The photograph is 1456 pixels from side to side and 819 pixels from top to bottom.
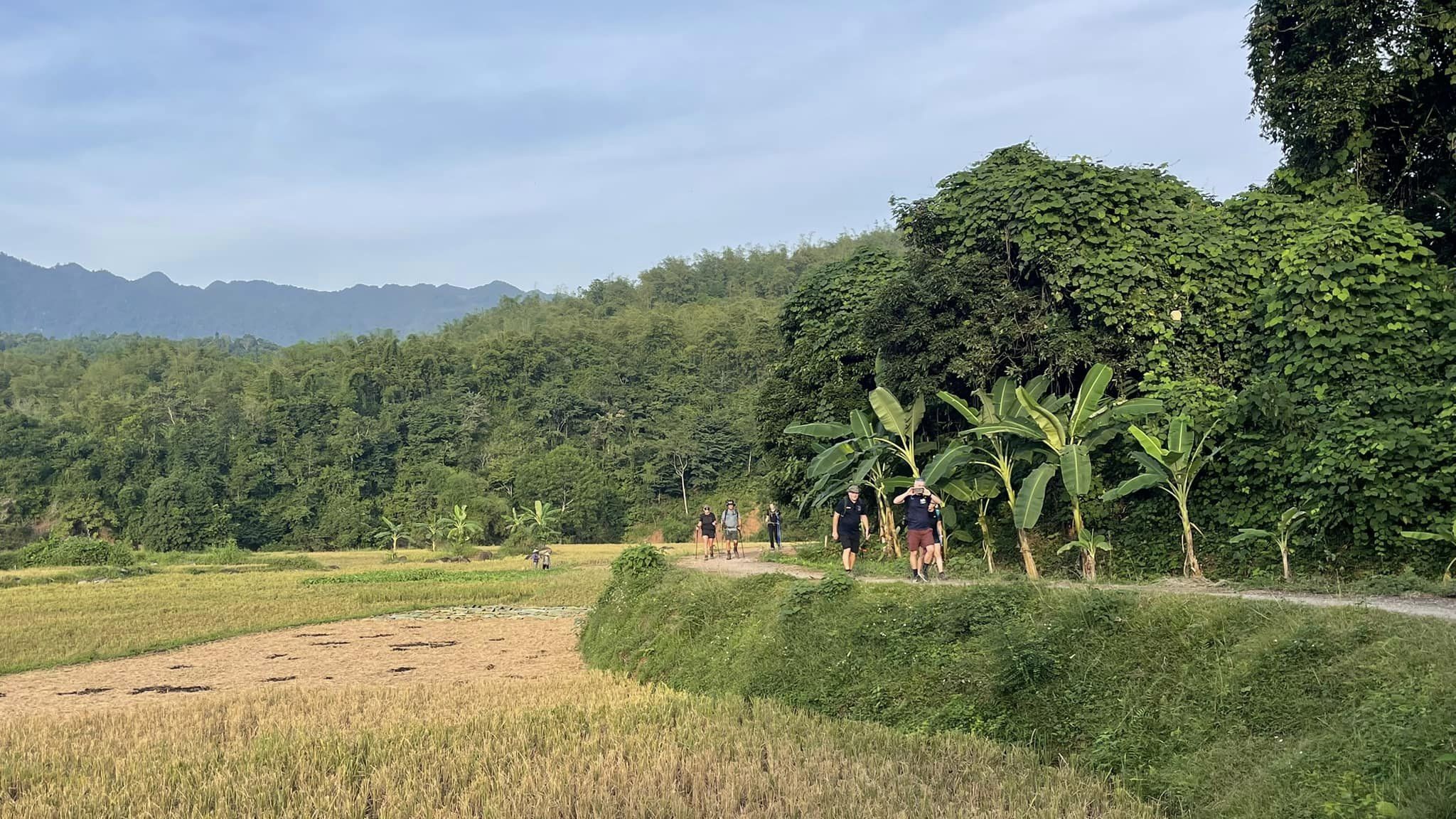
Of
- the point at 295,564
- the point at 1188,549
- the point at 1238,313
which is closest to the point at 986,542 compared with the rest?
the point at 1188,549

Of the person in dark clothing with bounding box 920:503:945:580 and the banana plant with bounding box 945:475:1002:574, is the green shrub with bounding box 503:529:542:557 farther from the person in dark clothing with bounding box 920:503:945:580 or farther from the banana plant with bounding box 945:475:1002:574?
the person in dark clothing with bounding box 920:503:945:580

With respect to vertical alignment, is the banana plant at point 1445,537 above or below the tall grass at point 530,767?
above

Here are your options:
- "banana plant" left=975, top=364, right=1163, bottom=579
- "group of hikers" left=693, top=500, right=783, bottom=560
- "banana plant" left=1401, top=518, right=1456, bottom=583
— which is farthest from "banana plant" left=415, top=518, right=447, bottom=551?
"banana plant" left=1401, top=518, right=1456, bottom=583

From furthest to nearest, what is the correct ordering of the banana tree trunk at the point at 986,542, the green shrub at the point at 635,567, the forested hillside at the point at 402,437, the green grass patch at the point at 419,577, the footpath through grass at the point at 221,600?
the forested hillside at the point at 402,437, the green grass patch at the point at 419,577, the footpath through grass at the point at 221,600, the green shrub at the point at 635,567, the banana tree trunk at the point at 986,542

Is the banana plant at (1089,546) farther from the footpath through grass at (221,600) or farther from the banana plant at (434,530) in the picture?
the banana plant at (434,530)

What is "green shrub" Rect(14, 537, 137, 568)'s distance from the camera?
37.0m

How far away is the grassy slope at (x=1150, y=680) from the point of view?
529 cm

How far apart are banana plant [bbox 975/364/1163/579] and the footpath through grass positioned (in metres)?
11.8

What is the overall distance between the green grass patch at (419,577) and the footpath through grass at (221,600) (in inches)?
1.7

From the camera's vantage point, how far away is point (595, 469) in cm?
5959

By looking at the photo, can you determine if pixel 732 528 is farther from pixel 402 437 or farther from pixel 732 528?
pixel 402 437

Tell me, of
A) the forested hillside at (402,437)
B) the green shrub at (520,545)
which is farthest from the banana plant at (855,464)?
the forested hillside at (402,437)

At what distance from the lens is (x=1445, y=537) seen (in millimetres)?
9266

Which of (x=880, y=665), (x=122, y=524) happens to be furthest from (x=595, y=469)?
(x=880, y=665)
